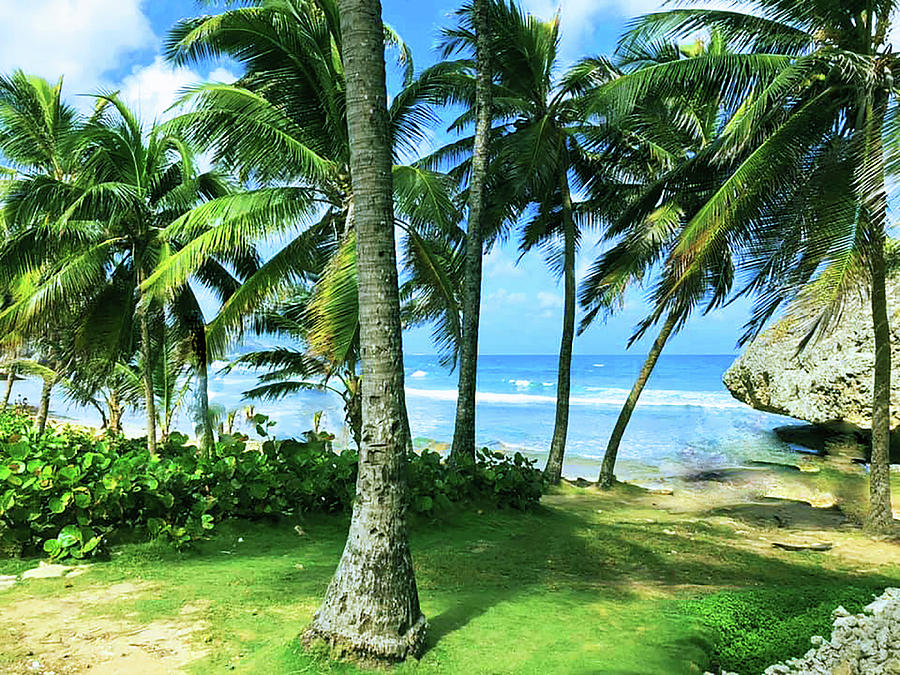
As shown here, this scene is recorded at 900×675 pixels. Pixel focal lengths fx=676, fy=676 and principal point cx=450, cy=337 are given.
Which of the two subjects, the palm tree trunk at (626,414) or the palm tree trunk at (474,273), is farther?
the palm tree trunk at (626,414)

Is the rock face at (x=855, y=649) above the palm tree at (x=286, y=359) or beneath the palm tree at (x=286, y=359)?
beneath

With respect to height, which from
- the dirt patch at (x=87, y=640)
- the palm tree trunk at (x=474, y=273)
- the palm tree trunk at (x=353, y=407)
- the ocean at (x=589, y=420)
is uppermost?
the palm tree trunk at (x=474, y=273)

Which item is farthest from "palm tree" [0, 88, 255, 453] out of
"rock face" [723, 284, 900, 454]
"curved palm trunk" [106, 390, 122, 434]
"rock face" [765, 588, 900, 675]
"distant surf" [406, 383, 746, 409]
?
"distant surf" [406, 383, 746, 409]

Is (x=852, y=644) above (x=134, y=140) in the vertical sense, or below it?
below

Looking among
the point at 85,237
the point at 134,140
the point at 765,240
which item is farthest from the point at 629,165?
the point at 85,237

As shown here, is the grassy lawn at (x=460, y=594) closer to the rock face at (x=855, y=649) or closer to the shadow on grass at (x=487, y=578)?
the shadow on grass at (x=487, y=578)

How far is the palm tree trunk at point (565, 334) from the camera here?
12.8 metres

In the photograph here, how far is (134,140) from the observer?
10195 millimetres

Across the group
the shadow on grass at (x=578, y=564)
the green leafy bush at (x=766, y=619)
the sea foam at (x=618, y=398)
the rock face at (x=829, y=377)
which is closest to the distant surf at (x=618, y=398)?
the sea foam at (x=618, y=398)

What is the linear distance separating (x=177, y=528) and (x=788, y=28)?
345 inches

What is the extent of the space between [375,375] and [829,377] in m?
14.6

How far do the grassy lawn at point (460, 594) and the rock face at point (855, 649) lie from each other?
0.58 metres

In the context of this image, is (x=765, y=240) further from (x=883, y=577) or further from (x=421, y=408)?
(x=421, y=408)

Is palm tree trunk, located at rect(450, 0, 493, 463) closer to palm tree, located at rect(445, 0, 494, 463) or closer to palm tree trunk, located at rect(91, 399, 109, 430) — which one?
palm tree, located at rect(445, 0, 494, 463)
